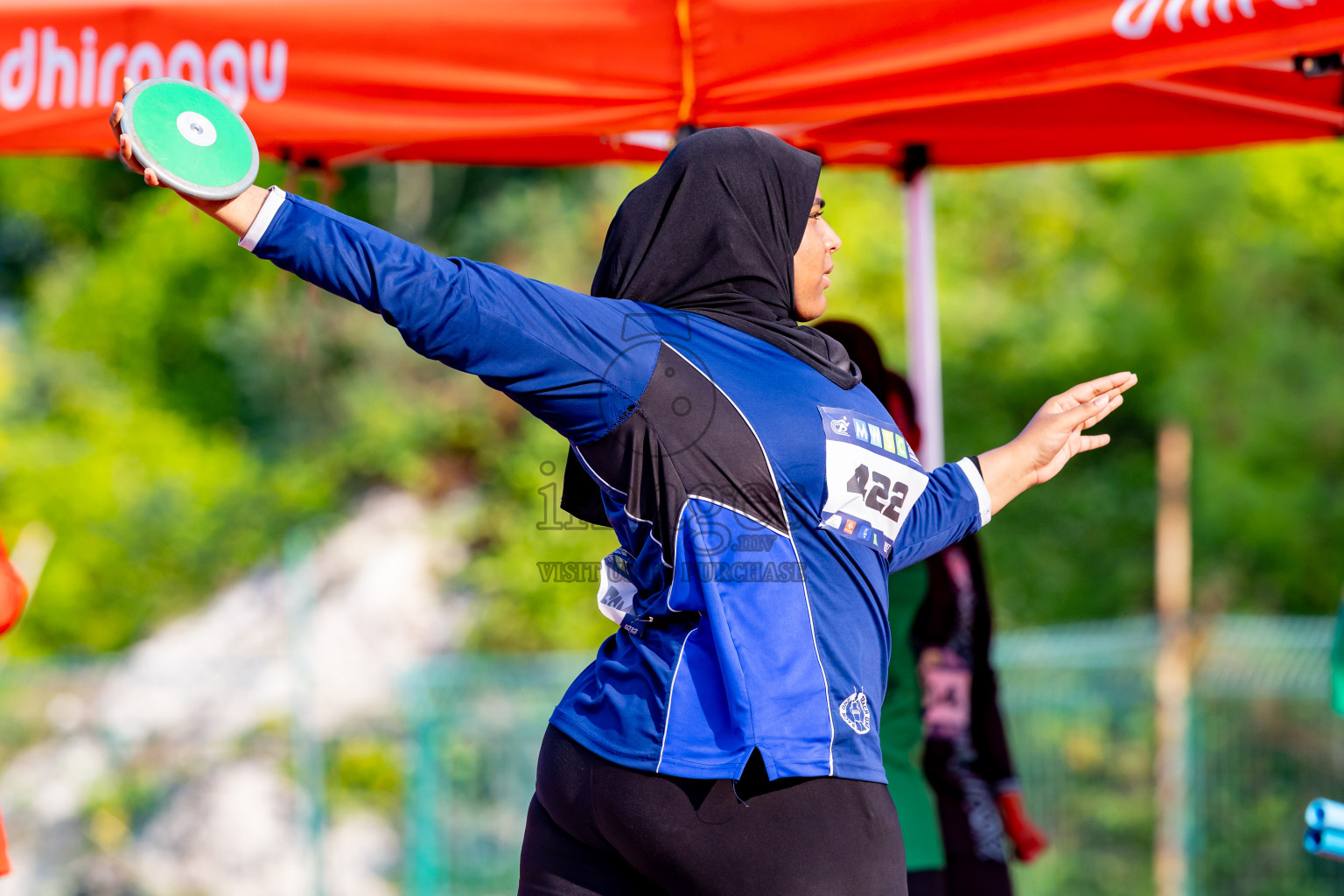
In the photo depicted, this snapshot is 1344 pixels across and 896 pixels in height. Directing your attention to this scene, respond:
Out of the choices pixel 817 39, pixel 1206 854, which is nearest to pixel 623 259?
pixel 817 39

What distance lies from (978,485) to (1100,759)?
5918mm

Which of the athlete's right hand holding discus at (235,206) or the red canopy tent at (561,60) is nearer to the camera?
the athlete's right hand holding discus at (235,206)

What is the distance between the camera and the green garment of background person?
2709 millimetres

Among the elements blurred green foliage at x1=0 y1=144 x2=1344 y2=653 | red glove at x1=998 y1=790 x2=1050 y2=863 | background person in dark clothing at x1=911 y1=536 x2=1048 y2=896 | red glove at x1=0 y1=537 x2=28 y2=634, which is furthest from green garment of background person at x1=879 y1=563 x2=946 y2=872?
blurred green foliage at x1=0 y1=144 x2=1344 y2=653

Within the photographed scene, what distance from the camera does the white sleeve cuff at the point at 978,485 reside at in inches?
71.7

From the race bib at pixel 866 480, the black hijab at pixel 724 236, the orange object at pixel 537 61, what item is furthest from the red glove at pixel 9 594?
the race bib at pixel 866 480

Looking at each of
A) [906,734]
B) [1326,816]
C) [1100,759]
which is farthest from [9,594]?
[1100,759]

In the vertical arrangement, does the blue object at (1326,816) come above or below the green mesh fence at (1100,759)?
above

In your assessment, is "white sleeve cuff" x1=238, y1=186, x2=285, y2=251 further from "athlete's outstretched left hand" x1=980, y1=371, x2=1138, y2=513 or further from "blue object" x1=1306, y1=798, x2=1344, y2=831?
"blue object" x1=1306, y1=798, x2=1344, y2=831

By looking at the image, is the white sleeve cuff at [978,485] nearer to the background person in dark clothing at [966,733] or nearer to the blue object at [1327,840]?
the blue object at [1327,840]

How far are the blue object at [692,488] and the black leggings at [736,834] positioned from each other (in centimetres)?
3

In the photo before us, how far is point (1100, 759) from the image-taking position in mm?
7203

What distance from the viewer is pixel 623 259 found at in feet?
5.65

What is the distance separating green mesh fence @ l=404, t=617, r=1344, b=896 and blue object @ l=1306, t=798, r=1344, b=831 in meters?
5.19
